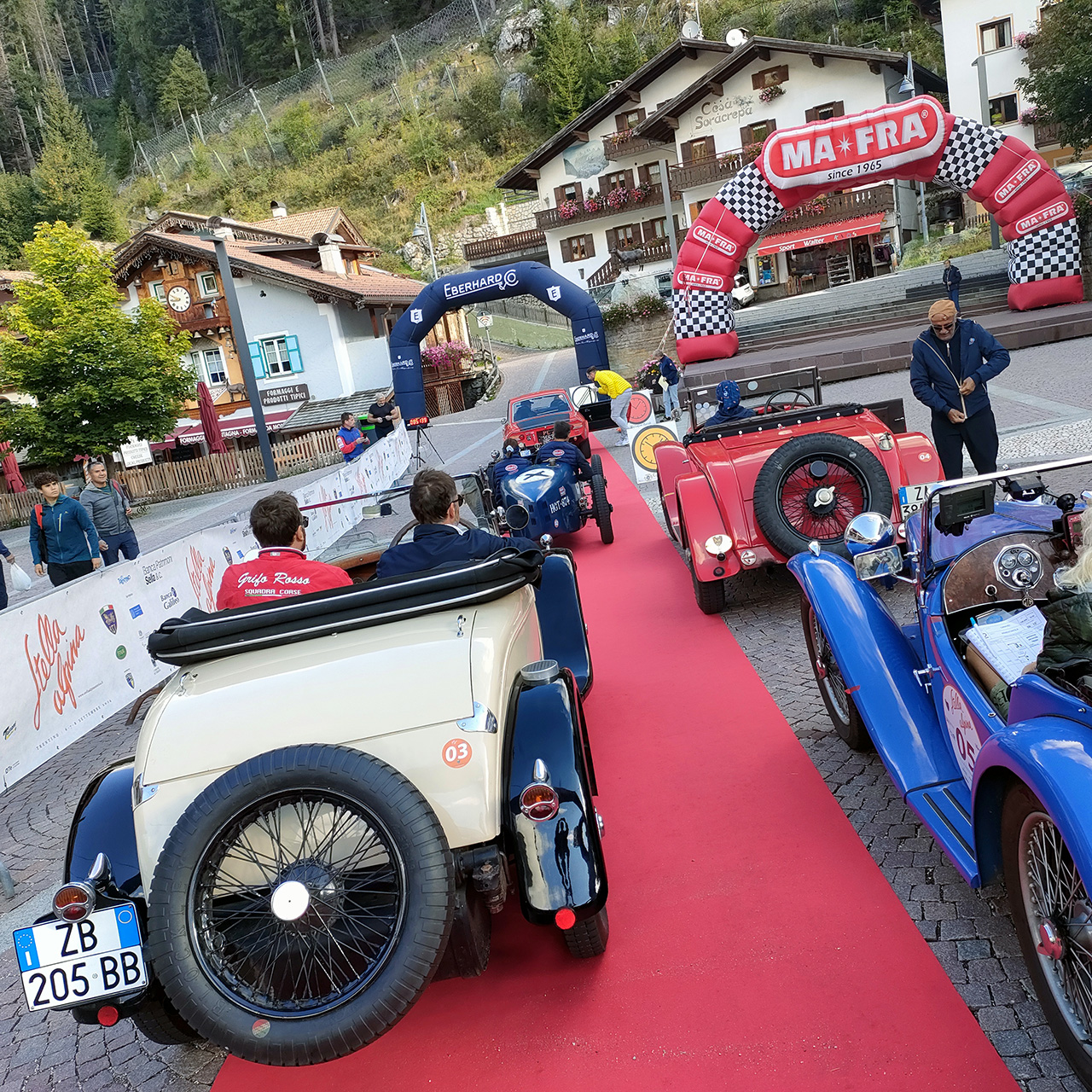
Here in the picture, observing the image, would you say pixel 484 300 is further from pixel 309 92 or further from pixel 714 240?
pixel 309 92

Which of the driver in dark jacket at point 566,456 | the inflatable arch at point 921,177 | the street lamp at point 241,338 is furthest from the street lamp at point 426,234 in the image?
the driver in dark jacket at point 566,456

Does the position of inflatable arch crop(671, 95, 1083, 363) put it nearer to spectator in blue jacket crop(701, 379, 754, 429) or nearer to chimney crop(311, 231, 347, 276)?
spectator in blue jacket crop(701, 379, 754, 429)

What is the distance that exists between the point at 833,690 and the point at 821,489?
6.11 feet

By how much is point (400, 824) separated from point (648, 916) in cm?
141

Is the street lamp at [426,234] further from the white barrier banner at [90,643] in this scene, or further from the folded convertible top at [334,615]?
the folded convertible top at [334,615]

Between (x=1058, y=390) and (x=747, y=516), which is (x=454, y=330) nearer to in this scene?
(x=1058, y=390)

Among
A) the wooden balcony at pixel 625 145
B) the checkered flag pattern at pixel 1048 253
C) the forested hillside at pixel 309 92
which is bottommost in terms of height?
the checkered flag pattern at pixel 1048 253

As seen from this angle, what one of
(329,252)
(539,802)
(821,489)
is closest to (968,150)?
(821,489)

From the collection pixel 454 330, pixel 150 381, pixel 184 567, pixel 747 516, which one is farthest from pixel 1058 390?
pixel 454 330

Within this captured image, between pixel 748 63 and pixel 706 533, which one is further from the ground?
pixel 748 63

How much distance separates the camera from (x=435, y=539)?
13.9 feet

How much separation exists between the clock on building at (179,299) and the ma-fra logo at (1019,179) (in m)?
29.2

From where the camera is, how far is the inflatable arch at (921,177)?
61.2ft

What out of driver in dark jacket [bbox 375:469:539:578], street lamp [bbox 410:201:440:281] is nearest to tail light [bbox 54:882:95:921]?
driver in dark jacket [bbox 375:469:539:578]
